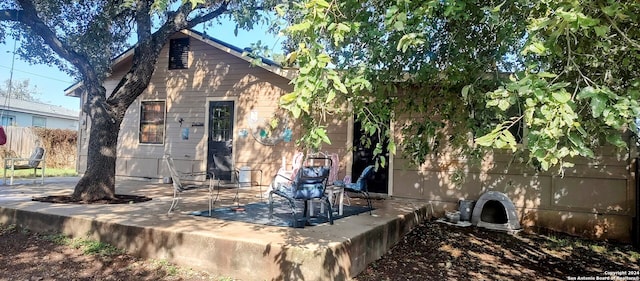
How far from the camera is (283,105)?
2.10 metres

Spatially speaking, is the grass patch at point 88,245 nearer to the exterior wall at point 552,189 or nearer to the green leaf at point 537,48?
the exterior wall at point 552,189

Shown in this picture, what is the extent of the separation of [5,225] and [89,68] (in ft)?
8.19

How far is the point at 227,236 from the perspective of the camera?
3.60m

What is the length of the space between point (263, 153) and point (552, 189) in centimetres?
544

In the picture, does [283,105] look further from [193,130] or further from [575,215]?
[193,130]

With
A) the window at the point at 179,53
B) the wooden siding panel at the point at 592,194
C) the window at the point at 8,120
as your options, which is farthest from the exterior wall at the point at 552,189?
the window at the point at 8,120

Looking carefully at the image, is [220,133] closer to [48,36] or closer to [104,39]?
[104,39]

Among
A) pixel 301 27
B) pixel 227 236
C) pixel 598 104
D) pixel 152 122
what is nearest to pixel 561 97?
pixel 598 104

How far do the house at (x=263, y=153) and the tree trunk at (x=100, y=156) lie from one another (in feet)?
5.65

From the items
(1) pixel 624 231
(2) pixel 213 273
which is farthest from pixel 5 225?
(1) pixel 624 231

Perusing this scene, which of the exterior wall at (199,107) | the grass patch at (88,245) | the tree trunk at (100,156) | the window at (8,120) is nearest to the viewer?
the grass patch at (88,245)

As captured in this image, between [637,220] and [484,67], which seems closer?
[484,67]

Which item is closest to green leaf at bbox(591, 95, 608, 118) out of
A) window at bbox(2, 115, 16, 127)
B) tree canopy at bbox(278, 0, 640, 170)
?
tree canopy at bbox(278, 0, 640, 170)

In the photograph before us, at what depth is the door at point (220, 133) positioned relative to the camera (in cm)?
861
